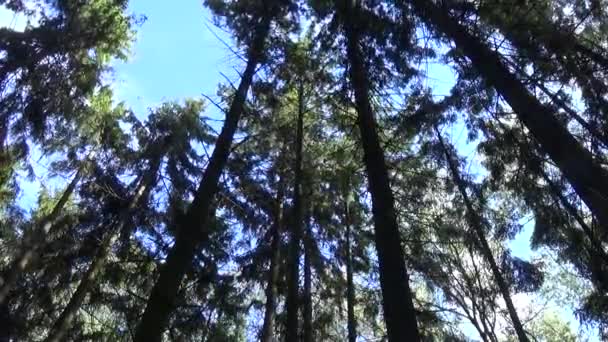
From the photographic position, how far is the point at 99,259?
12.5 metres

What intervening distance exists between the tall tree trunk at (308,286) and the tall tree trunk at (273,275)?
832 millimetres

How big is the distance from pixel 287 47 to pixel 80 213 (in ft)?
24.1

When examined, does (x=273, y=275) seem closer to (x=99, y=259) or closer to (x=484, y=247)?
(x=99, y=259)

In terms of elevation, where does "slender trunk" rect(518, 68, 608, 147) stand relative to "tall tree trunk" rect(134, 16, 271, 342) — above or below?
above

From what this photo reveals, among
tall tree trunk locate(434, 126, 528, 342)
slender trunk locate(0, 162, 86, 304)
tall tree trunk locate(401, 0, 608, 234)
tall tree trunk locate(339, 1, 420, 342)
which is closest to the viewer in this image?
tall tree trunk locate(401, 0, 608, 234)

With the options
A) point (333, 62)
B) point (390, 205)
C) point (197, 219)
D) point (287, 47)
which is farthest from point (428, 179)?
point (197, 219)

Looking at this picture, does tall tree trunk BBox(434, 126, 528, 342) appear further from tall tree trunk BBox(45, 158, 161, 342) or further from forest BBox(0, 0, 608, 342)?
tall tree trunk BBox(45, 158, 161, 342)

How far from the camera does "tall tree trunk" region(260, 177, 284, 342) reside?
33.3 ft

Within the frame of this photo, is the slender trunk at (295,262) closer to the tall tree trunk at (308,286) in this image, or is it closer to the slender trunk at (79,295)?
the tall tree trunk at (308,286)

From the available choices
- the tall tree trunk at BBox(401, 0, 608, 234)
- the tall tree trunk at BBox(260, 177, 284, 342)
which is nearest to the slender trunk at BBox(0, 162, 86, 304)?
the tall tree trunk at BBox(260, 177, 284, 342)

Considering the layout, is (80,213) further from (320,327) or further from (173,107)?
(320,327)

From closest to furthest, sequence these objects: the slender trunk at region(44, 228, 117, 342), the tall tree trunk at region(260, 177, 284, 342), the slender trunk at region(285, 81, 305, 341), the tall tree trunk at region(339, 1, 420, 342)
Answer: the tall tree trunk at region(339, 1, 420, 342), the slender trunk at region(285, 81, 305, 341), the tall tree trunk at region(260, 177, 284, 342), the slender trunk at region(44, 228, 117, 342)

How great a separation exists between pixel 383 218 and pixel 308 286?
6.15 meters

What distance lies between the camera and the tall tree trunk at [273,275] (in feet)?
33.3
